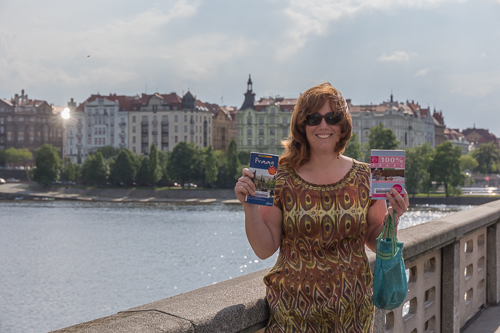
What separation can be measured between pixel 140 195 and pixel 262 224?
77886mm

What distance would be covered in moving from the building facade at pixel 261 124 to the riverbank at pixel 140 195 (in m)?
24.8

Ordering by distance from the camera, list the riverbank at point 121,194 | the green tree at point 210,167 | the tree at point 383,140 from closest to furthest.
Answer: the tree at point 383,140 < the riverbank at point 121,194 < the green tree at point 210,167

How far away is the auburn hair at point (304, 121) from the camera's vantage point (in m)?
2.72

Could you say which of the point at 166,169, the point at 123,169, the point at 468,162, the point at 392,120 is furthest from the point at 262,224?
the point at 468,162

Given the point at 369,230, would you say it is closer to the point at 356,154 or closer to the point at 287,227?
the point at 287,227

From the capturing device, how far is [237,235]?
1752 inches

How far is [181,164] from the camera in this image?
269ft

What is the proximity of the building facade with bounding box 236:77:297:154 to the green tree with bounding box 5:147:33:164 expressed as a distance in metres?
41.8

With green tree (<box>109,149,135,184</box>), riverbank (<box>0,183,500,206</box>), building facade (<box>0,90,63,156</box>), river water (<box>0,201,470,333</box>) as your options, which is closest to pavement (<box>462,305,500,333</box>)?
river water (<box>0,201,470,333</box>)

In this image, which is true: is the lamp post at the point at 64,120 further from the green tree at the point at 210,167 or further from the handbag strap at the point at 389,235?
the handbag strap at the point at 389,235

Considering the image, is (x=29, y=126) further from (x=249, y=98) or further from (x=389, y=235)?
(x=389, y=235)

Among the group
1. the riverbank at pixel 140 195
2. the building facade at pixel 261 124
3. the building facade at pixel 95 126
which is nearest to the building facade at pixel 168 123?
the building facade at pixel 95 126

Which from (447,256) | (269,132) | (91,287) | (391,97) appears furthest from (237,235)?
(391,97)

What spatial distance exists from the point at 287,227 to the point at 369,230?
1.46 ft
